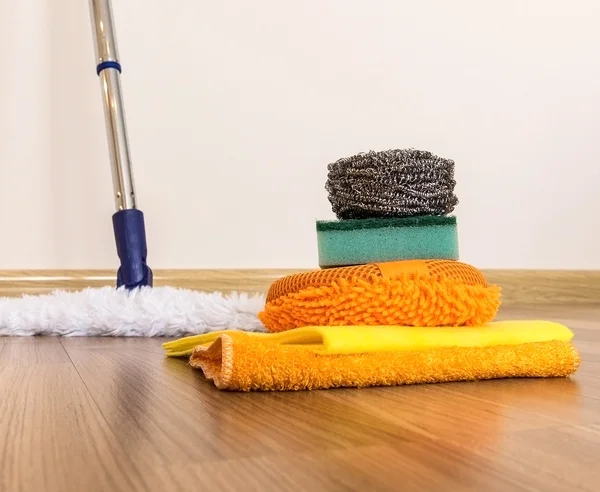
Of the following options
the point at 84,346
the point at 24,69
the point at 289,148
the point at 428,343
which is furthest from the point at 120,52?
the point at 428,343

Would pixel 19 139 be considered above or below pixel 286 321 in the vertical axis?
above

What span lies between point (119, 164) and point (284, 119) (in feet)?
1.44

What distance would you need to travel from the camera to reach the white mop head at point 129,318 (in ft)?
3.41

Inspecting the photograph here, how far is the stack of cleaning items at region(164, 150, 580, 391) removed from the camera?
1.82 feet

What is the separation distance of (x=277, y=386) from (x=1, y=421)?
0.20 m

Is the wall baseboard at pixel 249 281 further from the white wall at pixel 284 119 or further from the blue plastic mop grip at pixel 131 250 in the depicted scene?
the blue plastic mop grip at pixel 131 250

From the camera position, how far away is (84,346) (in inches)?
35.9

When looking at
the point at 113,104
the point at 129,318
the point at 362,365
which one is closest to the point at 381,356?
the point at 362,365

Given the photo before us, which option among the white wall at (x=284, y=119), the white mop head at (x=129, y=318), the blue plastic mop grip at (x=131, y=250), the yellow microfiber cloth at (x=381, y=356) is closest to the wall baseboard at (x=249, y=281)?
the white wall at (x=284, y=119)

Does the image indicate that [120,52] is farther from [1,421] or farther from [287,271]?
[1,421]

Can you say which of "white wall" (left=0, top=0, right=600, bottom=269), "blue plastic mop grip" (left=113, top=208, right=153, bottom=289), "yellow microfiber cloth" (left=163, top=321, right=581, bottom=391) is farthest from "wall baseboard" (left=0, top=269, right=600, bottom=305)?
"yellow microfiber cloth" (left=163, top=321, right=581, bottom=391)

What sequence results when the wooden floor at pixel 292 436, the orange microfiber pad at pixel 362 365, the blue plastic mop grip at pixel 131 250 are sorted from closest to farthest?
the wooden floor at pixel 292 436 < the orange microfiber pad at pixel 362 365 < the blue plastic mop grip at pixel 131 250

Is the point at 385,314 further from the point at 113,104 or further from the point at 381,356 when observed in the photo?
the point at 113,104

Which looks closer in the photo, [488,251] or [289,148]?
[289,148]
